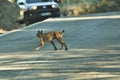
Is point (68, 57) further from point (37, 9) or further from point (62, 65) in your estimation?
point (37, 9)

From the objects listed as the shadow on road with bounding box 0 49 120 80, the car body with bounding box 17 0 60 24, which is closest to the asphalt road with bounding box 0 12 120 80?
the shadow on road with bounding box 0 49 120 80

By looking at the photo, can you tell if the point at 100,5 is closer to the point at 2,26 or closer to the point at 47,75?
the point at 2,26

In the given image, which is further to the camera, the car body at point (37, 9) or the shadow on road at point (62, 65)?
the car body at point (37, 9)

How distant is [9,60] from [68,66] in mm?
2284

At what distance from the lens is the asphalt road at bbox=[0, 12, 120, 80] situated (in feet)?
34.2

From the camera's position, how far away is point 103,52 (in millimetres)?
13805

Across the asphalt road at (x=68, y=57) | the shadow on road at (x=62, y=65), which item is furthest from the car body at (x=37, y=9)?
the shadow on road at (x=62, y=65)

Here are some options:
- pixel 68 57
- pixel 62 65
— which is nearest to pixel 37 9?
pixel 68 57

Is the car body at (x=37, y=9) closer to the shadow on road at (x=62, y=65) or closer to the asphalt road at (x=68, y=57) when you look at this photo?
the asphalt road at (x=68, y=57)

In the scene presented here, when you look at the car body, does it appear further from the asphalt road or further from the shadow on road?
the shadow on road

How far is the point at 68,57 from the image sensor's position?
1303 cm

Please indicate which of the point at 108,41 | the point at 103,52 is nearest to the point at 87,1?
the point at 108,41

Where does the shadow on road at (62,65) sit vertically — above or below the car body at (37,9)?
above

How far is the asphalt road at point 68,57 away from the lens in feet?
34.2
